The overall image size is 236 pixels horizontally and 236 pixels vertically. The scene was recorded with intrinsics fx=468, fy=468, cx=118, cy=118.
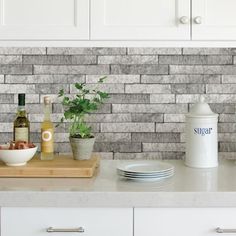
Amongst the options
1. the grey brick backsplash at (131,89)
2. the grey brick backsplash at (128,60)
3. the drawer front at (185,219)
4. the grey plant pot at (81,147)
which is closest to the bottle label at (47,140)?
the grey plant pot at (81,147)

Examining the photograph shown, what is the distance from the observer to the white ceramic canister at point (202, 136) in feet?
7.54

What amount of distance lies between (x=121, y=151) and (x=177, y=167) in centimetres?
37

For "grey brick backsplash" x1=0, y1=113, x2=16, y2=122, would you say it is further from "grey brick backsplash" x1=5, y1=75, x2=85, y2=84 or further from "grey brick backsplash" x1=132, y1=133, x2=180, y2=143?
"grey brick backsplash" x1=132, y1=133, x2=180, y2=143

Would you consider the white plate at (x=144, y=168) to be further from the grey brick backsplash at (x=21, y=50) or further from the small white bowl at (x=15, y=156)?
the grey brick backsplash at (x=21, y=50)

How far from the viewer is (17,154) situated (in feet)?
6.89

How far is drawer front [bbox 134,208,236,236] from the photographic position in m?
1.85

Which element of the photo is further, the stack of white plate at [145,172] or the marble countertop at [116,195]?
the stack of white plate at [145,172]

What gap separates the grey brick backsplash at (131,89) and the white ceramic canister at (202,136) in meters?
0.25
